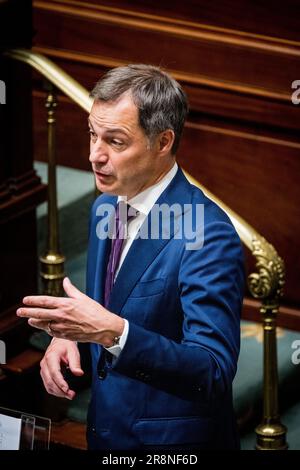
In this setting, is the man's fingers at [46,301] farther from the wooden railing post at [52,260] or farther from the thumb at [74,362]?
the wooden railing post at [52,260]

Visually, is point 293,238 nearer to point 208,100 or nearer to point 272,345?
point 208,100

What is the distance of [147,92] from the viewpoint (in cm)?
304

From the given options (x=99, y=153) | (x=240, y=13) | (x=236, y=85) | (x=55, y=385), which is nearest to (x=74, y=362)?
(x=55, y=385)

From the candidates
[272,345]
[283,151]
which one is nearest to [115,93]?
[272,345]

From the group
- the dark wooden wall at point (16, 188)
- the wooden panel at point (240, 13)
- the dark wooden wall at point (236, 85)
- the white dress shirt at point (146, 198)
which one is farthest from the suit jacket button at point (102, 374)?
the wooden panel at point (240, 13)

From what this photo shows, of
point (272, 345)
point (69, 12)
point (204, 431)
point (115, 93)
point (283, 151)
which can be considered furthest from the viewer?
point (69, 12)

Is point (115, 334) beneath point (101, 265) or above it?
beneath

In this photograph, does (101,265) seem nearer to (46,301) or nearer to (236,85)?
(46,301)

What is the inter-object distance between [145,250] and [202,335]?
0.27 meters

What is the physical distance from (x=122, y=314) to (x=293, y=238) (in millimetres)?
2132

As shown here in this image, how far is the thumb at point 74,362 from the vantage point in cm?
323

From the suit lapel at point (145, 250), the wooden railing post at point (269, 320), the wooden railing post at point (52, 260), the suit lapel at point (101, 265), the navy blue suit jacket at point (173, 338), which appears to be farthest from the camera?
the wooden railing post at point (52, 260)

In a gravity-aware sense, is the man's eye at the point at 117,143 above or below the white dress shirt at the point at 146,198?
above

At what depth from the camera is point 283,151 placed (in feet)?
17.0
